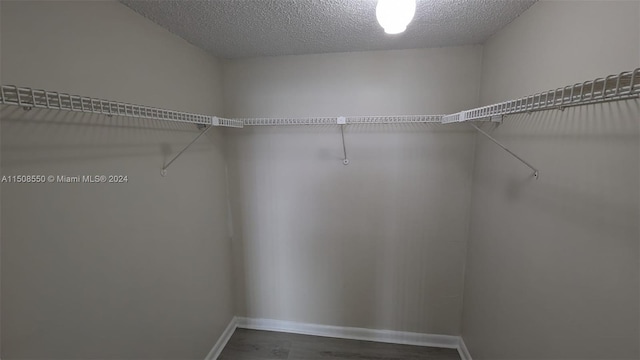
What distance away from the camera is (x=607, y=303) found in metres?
0.81

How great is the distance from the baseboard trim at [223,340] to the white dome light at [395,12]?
8.37ft

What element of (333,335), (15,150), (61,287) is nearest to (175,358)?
(61,287)

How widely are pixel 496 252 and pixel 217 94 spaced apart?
2305 millimetres

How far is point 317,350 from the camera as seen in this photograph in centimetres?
208

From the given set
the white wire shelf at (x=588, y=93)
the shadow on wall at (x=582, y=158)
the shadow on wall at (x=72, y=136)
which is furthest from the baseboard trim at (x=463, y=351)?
the shadow on wall at (x=72, y=136)

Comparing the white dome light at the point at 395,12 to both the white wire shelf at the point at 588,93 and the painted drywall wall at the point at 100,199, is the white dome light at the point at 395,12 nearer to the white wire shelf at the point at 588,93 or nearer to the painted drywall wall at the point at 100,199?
the white wire shelf at the point at 588,93

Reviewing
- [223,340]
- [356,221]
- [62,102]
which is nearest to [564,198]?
[356,221]

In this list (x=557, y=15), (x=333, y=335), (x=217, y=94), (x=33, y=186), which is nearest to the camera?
(x=33, y=186)

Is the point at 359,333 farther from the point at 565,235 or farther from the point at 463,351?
the point at 565,235

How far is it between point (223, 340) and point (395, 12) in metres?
2.66

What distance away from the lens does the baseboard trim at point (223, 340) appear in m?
1.97

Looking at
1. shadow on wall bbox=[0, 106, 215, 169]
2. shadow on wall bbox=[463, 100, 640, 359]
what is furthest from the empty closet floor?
shadow on wall bbox=[0, 106, 215, 169]

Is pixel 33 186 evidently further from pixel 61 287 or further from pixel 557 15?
pixel 557 15

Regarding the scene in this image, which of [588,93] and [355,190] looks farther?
[355,190]
